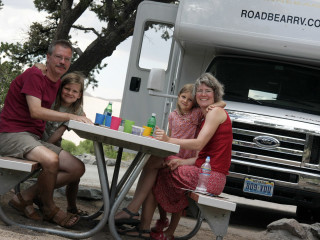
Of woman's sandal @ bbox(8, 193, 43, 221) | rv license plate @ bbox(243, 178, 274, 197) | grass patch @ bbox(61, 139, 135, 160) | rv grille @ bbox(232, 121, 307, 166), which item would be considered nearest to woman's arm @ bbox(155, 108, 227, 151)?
woman's sandal @ bbox(8, 193, 43, 221)

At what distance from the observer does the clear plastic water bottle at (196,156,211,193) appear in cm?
527

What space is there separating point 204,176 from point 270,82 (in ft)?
10.0

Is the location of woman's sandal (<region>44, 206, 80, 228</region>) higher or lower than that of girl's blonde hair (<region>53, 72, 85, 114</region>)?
lower

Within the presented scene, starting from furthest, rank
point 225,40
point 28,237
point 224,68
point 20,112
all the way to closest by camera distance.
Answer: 1. point 224,68
2. point 225,40
3. point 20,112
4. point 28,237

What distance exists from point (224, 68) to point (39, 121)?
3029 millimetres

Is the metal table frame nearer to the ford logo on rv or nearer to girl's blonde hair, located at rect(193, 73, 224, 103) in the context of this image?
girl's blonde hair, located at rect(193, 73, 224, 103)

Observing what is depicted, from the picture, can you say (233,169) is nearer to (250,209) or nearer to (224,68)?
(224,68)

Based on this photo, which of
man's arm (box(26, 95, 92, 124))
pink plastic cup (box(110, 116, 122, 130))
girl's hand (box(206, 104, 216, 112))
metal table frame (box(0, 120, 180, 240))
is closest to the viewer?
metal table frame (box(0, 120, 180, 240))

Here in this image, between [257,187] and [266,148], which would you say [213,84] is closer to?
[266,148]

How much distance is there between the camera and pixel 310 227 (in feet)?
22.0

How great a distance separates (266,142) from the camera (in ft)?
24.7

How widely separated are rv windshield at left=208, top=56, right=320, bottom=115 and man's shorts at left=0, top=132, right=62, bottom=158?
3088 millimetres

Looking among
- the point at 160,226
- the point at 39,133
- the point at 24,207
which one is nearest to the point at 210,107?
the point at 160,226

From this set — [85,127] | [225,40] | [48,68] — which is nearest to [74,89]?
[48,68]
